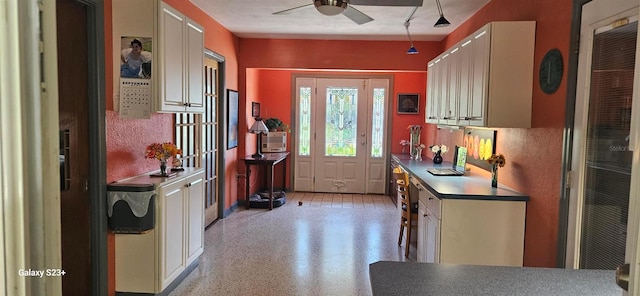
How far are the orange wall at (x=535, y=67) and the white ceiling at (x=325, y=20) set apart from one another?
137 millimetres

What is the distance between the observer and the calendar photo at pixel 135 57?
9.34 ft

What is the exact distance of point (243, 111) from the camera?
20.0ft

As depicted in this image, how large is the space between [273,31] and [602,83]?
13.5 ft

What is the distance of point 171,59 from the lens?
302cm

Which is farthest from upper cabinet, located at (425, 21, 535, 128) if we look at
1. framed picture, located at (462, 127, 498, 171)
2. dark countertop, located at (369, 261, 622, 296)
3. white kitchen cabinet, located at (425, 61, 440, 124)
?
dark countertop, located at (369, 261, 622, 296)

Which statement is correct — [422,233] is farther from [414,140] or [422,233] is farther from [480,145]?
[414,140]

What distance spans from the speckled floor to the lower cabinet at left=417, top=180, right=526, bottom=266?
2.53 ft

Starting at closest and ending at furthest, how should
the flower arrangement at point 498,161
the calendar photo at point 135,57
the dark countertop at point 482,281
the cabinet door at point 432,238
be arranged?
the dark countertop at point 482,281, the calendar photo at point 135,57, the cabinet door at point 432,238, the flower arrangement at point 498,161

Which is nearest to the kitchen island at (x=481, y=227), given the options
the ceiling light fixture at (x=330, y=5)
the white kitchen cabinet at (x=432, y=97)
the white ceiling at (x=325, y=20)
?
the ceiling light fixture at (x=330, y=5)

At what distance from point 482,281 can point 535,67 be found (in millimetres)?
2061

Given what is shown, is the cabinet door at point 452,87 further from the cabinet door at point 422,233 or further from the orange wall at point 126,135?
the orange wall at point 126,135

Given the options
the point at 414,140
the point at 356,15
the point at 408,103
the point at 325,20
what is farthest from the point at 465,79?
the point at 408,103

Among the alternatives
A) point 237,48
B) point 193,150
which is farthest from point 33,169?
point 237,48

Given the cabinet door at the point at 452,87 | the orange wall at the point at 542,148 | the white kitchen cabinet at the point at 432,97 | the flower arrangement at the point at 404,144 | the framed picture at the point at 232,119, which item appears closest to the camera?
the orange wall at the point at 542,148
